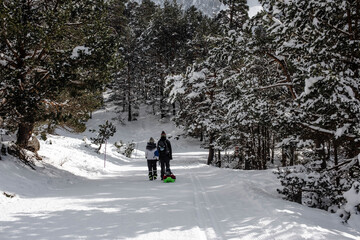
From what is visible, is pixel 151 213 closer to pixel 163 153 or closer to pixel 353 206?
pixel 353 206

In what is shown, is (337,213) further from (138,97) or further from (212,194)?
(138,97)

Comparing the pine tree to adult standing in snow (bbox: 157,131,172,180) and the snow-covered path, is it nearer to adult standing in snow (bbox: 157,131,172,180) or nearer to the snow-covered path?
the snow-covered path

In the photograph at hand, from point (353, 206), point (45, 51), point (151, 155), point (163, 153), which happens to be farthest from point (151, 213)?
point (45, 51)

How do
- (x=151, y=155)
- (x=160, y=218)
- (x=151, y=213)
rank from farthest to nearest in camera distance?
(x=151, y=155) < (x=151, y=213) < (x=160, y=218)

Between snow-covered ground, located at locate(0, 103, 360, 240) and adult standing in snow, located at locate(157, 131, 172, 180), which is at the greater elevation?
adult standing in snow, located at locate(157, 131, 172, 180)

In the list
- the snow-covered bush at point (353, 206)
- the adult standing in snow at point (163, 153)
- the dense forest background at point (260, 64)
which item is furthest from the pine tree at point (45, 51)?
the snow-covered bush at point (353, 206)

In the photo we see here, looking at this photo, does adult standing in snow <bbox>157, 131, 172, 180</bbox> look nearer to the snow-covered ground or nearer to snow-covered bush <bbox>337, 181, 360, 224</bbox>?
the snow-covered ground

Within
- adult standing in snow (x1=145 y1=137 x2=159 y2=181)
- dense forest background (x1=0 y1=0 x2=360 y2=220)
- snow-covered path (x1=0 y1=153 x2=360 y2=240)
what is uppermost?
dense forest background (x1=0 y1=0 x2=360 y2=220)

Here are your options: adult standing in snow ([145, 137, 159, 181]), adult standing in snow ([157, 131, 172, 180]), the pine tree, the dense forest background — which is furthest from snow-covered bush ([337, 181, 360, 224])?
the pine tree

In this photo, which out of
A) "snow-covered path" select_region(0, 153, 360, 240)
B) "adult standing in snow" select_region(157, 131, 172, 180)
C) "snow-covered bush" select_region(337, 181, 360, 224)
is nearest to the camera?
"snow-covered path" select_region(0, 153, 360, 240)

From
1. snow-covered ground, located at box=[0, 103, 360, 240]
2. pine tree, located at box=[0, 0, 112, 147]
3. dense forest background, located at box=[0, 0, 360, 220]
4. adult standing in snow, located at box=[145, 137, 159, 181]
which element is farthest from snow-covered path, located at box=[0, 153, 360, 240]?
adult standing in snow, located at box=[145, 137, 159, 181]

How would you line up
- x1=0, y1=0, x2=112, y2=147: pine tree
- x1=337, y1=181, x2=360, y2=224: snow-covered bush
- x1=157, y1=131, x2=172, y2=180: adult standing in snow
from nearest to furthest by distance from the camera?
1. x1=337, y1=181, x2=360, y2=224: snow-covered bush
2. x1=0, y1=0, x2=112, y2=147: pine tree
3. x1=157, y1=131, x2=172, y2=180: adult standing in snow

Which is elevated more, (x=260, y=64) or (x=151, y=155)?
(x=260, y=64)

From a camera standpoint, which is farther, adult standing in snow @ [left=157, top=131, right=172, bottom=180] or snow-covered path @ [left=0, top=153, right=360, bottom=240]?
adult standing in snow @ [left=157, top=131, right=172, bottom=180]
